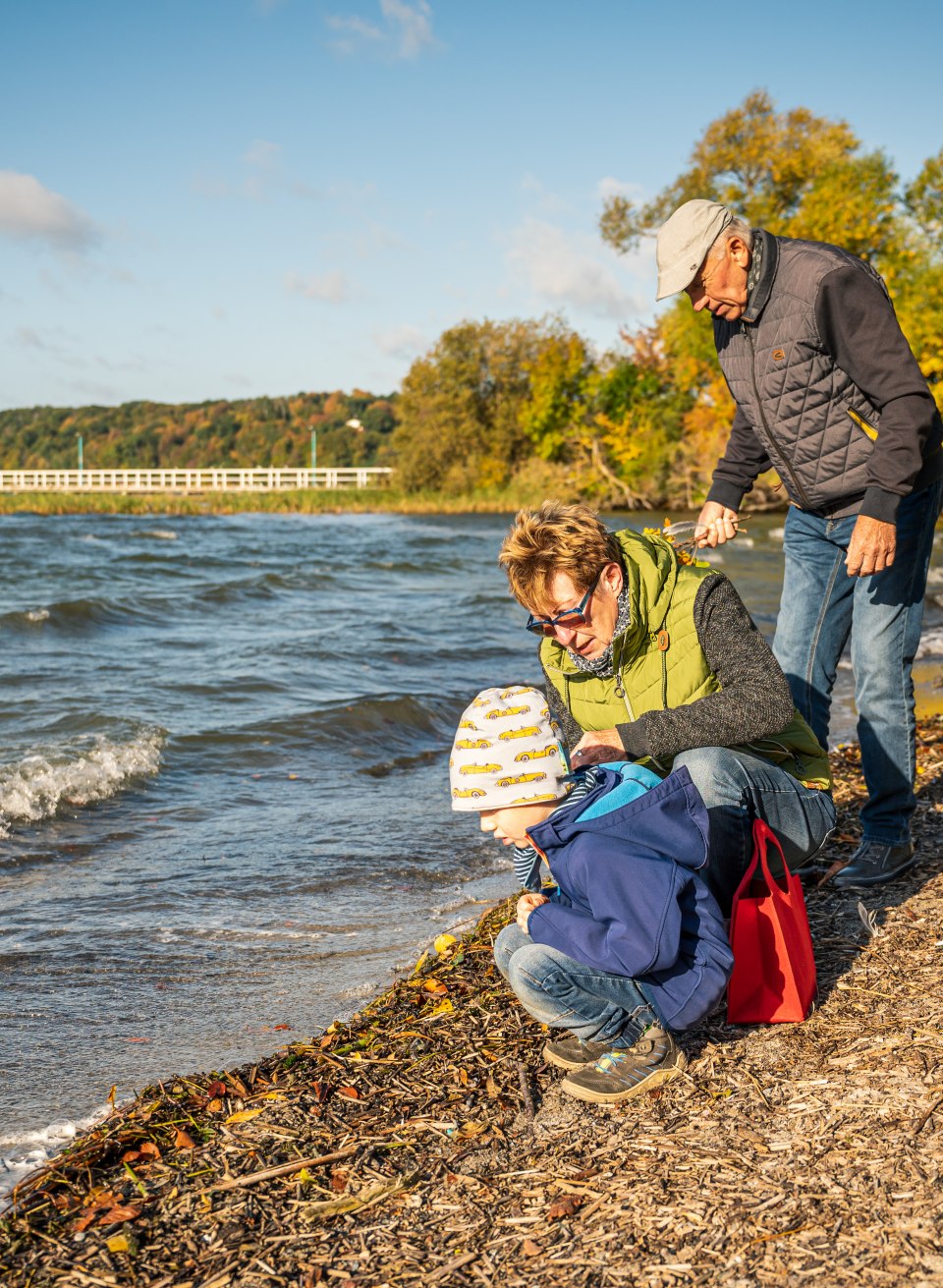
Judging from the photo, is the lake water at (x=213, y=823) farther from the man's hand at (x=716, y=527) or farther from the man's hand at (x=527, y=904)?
the man's hand at (x=716, y=527)

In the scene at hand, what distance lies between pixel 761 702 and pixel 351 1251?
1.66 meters

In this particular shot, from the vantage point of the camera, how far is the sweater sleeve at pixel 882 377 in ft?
11.3

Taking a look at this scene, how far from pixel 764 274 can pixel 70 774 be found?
4978 mm

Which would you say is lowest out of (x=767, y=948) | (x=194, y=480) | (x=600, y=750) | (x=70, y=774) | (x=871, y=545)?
(x=70, y=774)

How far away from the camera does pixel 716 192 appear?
33.8 m

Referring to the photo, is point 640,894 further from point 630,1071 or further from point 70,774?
point 70,774

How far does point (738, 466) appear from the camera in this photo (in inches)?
170

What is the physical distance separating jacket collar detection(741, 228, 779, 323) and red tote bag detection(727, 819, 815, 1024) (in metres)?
1.75

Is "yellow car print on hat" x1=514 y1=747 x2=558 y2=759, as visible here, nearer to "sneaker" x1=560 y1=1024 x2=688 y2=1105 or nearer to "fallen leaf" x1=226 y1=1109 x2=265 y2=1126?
"sneaker" x1=560 y1=1024 x2=688 y2=1105

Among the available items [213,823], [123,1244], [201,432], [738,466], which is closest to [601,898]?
[123,1244]

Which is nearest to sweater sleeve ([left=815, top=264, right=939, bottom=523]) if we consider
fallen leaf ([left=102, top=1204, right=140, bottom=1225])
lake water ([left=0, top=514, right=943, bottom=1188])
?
lake water ([left=0, top=514, right=943, bottom=1188])

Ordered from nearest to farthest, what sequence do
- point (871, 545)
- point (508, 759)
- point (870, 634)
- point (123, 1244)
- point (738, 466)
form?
point (123, 1244), point (508, 759), point (871, 545), point (870, 634), point (738, 466)

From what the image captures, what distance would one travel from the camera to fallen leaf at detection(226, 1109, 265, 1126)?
8.81ft

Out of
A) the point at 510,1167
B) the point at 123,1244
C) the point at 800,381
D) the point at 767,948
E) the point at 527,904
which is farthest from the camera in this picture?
the point at 800,381
